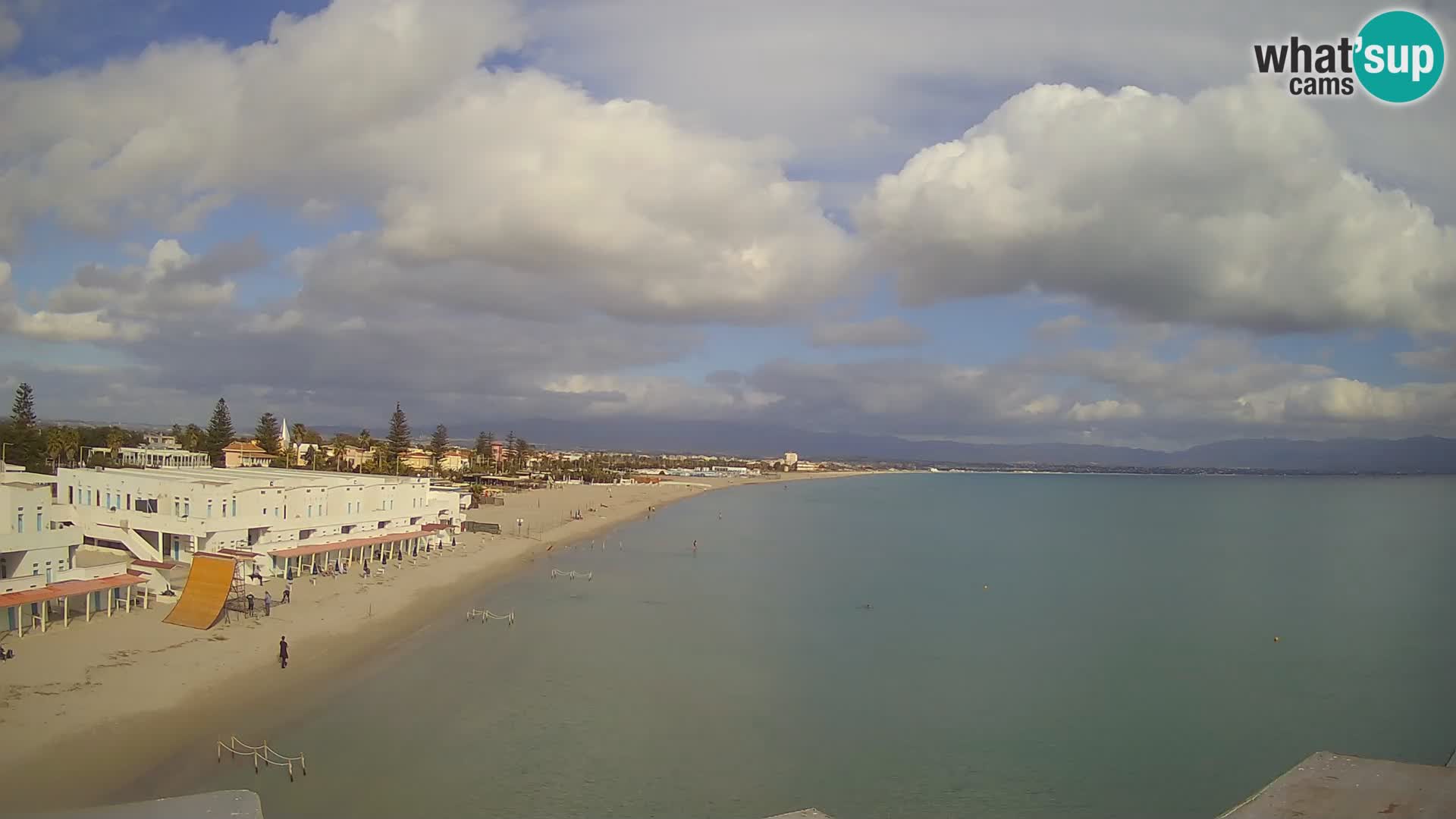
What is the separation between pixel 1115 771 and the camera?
606 inches

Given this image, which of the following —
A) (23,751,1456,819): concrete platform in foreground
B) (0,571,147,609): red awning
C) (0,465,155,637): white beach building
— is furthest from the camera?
(0,465,155,637): white beach building

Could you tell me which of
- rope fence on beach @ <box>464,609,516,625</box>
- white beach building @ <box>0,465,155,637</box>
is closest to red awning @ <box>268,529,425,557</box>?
white beach building @ <box>0,465,155,637</box>

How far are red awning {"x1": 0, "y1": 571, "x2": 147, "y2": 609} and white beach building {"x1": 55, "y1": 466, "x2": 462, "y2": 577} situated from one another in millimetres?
2983

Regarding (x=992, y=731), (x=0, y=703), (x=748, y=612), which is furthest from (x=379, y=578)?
(x=992, y=731)

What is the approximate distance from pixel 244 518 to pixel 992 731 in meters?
21.1

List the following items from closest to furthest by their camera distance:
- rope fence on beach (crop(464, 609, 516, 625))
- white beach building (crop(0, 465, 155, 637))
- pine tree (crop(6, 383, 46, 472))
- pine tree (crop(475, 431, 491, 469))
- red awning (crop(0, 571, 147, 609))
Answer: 1. red awning (crop(0, 571, 147, 609))
2. white beach building (crop(0, 465, 155, 637))
3. rope fence on beach (crop(464, 609, 516, 625))
4. pine tree (crop(6, 383, 46, 472))
5. pine tree (crop(475, 431, 491, 469))

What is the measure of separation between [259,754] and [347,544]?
629 inches

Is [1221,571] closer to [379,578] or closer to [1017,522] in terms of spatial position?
[1017,522]

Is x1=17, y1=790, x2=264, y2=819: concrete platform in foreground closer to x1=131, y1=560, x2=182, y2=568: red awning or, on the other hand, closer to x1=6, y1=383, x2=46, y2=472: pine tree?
x1=131, y1=560, x2=182, y2=568: red awning

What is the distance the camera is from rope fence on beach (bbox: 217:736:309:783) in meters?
13.3

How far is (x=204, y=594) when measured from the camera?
64.9ft

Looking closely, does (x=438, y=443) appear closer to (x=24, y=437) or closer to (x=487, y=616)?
(x=24, y=437)

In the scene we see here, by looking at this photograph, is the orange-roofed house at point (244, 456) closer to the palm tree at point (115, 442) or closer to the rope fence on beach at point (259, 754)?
the palm tree at point (115, 442)

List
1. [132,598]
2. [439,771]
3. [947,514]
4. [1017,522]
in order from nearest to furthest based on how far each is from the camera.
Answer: [439,771], [132,598], [1017,522], [947,514]
